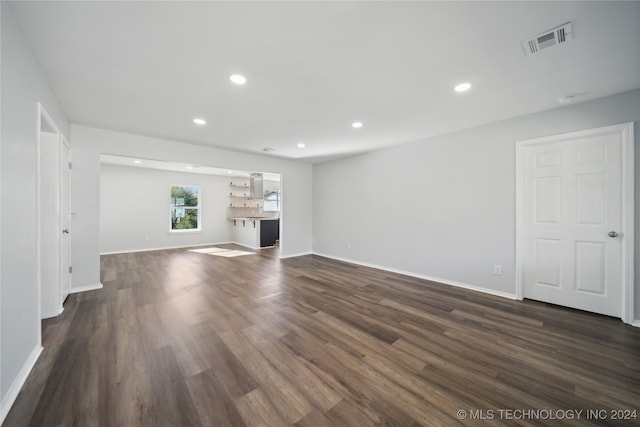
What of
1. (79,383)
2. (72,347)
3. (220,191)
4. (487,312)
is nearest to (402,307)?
(487,312)

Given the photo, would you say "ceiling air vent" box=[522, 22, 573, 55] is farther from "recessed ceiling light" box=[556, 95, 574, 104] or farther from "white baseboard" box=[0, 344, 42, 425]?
"white baseboard" box=[0, 344, 42, 425]

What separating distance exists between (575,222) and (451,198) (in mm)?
1406

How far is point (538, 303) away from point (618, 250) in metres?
1.00

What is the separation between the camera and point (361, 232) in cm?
522

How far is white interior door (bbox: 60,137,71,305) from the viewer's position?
2846 millimetres

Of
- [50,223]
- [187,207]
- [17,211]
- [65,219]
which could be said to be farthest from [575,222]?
[187,207]

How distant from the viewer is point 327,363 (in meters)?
1.85

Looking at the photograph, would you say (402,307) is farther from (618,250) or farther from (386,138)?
(386,138)

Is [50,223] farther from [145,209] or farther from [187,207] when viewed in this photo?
[187,207]

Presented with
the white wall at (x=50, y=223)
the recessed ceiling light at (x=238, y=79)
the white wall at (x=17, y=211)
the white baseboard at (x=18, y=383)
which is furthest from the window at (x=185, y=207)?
the recessed ceiling light at (x=238, y=79)

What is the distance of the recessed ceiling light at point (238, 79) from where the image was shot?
87.0 inches

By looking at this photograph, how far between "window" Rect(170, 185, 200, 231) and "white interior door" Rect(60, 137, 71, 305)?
167 inches

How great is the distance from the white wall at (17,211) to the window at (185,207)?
5.96 metres

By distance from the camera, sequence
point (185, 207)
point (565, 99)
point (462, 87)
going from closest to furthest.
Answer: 1. point (462, 87)
2. point (565, 99)
3. point (185, 207)
